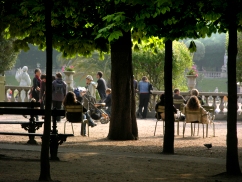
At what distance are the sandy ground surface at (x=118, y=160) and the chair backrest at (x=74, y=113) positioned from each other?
494 millimetres

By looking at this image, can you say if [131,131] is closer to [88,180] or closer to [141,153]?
[141,153]

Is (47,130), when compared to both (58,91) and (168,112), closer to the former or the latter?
(168,112)

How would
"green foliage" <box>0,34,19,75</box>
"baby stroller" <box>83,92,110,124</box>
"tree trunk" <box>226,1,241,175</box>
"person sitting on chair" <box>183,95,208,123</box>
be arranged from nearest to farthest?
"tree trunk" <box>226,1,241,175</box>
"person sitting on chair" <box>183,95,208,123</box>
"baby stroller" <box>83,92,110,124</box>
"green foliage" <box>0,34,19,75</box>

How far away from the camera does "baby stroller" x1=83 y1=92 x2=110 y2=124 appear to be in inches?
1009

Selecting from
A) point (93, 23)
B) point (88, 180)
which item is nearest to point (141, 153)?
point (93, 23)

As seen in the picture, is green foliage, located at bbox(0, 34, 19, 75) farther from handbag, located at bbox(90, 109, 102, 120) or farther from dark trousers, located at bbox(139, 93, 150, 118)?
handbag, located at bbox(90, 109, 102, 120)

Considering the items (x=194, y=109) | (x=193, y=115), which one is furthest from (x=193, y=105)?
(x=193, y=115)

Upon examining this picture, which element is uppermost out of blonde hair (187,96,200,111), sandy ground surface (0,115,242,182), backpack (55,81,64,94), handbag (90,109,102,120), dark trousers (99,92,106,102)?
backpack (55,81,64,94)

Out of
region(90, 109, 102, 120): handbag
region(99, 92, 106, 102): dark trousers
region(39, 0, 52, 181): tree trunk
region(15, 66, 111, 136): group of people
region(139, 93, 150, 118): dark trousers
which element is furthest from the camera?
region(139, 93, 150, 118): dark trousers

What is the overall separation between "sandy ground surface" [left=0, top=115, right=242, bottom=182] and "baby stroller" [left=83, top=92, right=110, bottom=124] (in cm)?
452

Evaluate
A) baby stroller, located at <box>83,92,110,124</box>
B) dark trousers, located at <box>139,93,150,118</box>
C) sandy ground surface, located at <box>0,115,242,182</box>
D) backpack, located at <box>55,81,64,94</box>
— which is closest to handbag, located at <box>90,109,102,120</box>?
A: baby stroller, located at <box>83,92,110,124</box>

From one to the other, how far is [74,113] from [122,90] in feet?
4.61

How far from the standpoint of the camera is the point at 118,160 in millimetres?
14477

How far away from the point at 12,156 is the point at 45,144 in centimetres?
385
